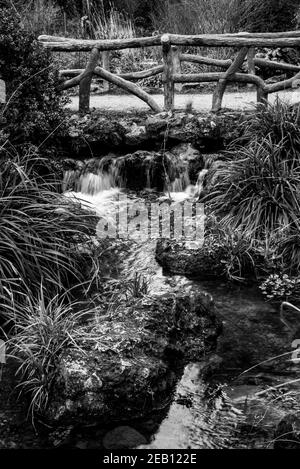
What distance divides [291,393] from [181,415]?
82cm

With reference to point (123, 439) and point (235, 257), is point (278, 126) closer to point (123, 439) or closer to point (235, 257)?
point (235, 257)

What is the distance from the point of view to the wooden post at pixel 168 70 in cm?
995

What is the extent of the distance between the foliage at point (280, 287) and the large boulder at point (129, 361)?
1.10 meters

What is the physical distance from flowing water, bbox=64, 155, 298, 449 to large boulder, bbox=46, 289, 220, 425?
130 millimetres

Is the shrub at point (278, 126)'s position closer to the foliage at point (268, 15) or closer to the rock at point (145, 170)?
the rock at point (145, 170)

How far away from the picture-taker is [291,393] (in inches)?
181

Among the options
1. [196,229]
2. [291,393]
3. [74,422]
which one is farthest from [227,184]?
[74,422]

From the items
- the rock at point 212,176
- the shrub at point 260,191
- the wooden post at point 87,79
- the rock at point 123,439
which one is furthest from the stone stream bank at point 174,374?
the wooden post at point 87,79

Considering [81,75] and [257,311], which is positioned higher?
[81,75]

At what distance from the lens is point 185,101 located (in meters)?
12.2

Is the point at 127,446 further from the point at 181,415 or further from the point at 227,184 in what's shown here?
the point at 227,184

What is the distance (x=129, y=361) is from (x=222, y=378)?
776mm

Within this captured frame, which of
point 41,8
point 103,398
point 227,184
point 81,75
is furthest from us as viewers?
point 41,8

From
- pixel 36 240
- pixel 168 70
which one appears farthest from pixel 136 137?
pixel 36 240
